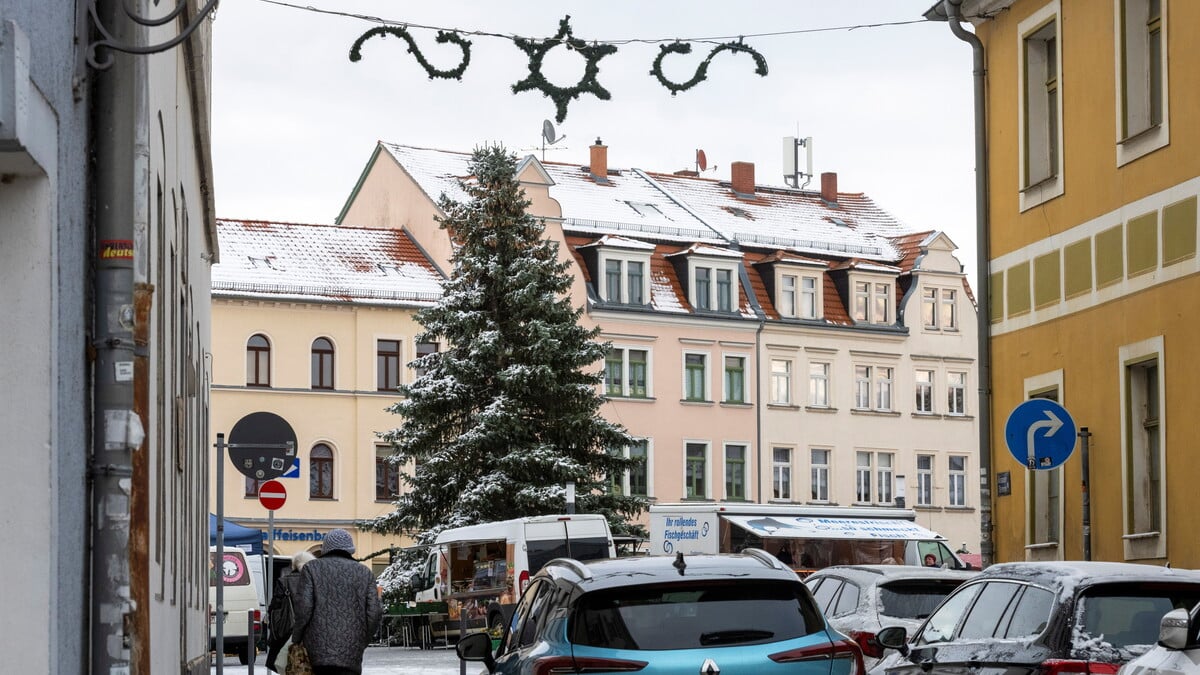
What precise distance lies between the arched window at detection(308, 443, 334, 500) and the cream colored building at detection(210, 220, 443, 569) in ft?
0.10

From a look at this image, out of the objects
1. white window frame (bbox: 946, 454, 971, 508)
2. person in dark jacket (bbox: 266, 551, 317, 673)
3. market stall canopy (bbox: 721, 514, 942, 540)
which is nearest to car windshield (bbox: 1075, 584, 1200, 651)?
person in dark jacket (bbox: 266, 551, 317, 673)

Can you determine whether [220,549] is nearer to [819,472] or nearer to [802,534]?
[802,534]

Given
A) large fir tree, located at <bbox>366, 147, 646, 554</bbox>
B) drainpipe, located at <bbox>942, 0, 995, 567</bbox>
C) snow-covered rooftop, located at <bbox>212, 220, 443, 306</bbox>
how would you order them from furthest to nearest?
snow-covered rooftop, located at <bbox>212, 220, 443, 306</bbox>
large fir tree, located at <bbox>366, 147, 646, 554</bbox>
drainpipe, located at <bbox>942, 0, 995, 567</bbox>

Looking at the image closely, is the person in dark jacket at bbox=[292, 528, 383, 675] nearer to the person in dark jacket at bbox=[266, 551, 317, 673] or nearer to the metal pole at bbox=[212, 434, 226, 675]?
the person in dark jacket at bbox=[266, 551, 317, 673]

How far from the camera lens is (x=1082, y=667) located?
1005 centimetres

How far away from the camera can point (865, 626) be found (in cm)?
1680

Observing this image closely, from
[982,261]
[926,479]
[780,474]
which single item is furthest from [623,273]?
[982,261]

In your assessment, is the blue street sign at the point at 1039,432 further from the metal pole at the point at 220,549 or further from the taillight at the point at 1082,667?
the taillight at the point at 1082,667

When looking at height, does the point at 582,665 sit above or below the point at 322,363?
below

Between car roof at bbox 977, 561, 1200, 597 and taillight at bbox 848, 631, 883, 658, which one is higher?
car roof at bbox 977, 561, 1200, 597

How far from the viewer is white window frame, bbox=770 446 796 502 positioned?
2699 inches

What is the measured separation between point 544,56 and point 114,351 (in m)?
10.8

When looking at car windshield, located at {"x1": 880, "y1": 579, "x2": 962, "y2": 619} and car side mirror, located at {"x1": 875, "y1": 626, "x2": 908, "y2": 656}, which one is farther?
car windshield, located at {"x1": 880, "y1": 579, "x2": 962, "y2": 619}

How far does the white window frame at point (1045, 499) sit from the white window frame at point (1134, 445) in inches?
66.9
